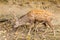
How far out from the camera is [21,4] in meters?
8.53

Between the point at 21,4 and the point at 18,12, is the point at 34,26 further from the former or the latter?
the point at 21,4

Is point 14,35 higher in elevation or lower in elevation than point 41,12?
lower

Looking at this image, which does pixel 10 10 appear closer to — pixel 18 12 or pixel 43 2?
pixel 18 12

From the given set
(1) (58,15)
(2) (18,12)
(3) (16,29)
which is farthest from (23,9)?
(3) (16,29)

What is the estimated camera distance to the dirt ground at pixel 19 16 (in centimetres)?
634

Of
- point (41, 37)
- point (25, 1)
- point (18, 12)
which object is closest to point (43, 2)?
point (25, 1)

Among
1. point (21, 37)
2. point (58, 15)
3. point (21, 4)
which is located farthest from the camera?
point (21, 4)

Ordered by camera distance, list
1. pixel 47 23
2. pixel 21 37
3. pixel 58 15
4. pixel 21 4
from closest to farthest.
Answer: pixel 21 37 → pixel 47 23 → pixel 58 15 → pixel 21 4

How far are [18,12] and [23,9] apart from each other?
0.35m

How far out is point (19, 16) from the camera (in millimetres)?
7531

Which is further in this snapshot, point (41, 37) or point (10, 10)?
point (10, 10)

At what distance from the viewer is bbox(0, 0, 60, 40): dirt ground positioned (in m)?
6.34

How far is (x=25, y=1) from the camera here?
861 centimetres

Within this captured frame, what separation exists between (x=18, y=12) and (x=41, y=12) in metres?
1.47
